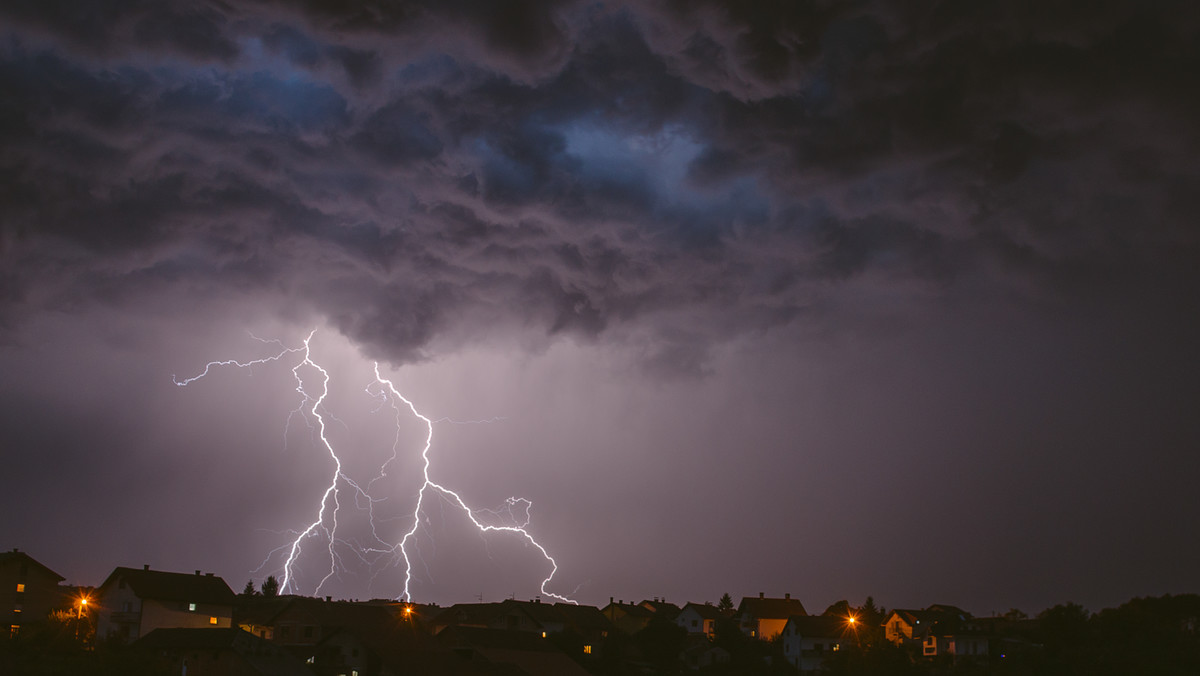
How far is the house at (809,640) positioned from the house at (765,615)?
194 centimetres

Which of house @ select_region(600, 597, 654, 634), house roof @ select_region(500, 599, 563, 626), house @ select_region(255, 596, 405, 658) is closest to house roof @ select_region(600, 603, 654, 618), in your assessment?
house @ select_region(600, 597, 654, 634)

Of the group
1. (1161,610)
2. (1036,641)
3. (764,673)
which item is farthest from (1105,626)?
(764,673)

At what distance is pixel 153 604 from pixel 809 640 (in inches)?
1997

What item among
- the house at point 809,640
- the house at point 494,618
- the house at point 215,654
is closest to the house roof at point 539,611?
the house at point 494,618

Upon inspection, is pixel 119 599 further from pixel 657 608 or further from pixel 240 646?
pixel 657 608

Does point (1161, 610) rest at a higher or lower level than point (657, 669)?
higher

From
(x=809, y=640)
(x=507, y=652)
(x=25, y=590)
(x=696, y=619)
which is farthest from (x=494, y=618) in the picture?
(x=25, y=590)

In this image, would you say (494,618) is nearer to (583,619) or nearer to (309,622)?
(583,619)

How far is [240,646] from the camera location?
44.6 meters

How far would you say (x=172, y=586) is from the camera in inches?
2218

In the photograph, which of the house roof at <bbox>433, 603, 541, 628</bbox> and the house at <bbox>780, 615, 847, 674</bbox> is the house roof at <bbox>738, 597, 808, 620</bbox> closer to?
the house at <bbox>780, 615, 847, 674</bbox>

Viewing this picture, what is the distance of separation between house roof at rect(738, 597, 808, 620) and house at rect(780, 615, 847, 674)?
3759mm

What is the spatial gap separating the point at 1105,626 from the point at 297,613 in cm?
5545

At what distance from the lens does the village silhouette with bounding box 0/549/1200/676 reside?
45.2 metres
